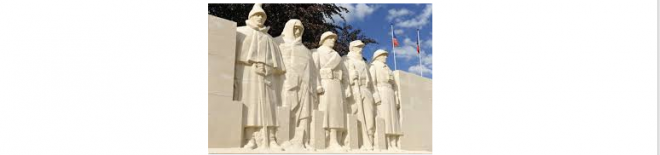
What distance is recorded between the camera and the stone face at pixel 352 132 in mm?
8859

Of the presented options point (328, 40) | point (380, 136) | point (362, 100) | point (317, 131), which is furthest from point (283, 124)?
point (380, 136)

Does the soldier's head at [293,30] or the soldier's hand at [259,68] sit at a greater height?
the soldier's head at [293,30]

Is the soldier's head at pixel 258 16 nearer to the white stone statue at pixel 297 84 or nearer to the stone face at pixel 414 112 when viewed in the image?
the white stone statue at pixel 297 84

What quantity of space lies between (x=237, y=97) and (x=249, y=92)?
0.17 metres

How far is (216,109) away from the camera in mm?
7094

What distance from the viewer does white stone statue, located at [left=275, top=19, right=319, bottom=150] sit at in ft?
26.6

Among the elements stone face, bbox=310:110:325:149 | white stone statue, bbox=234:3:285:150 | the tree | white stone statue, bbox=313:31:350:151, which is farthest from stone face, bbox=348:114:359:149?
the tree

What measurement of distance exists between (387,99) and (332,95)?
1.50 metres

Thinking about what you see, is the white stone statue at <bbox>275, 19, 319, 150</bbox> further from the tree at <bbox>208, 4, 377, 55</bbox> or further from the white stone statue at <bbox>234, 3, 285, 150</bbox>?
the tree at <bbox>208, 4, 377, 55</bbox>

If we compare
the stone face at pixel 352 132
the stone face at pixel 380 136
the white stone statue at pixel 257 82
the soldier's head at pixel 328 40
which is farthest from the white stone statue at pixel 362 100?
the white stone statue at pixel 257 82

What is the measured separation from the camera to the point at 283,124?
25.8 ft

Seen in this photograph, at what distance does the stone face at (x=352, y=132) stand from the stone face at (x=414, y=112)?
4.52 feet

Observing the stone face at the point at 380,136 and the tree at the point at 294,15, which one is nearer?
the stone face at the point at 380,136

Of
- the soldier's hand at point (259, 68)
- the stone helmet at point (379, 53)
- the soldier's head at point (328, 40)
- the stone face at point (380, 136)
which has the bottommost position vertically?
the stone face at point (380, 136)
